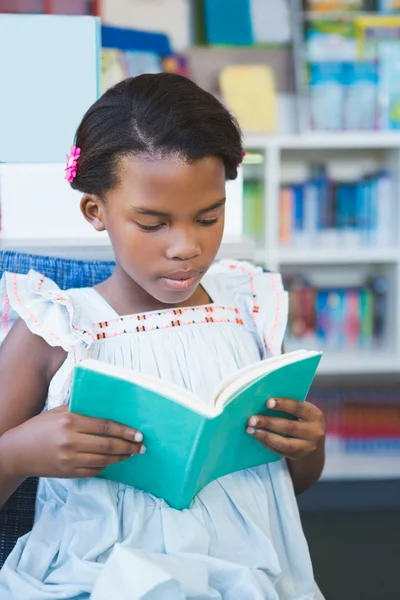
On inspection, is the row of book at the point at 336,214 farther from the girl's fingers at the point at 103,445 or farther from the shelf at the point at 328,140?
the girl's fingers at the point at 103,445

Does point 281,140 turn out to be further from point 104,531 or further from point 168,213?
point 104,531

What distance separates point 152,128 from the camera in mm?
1071

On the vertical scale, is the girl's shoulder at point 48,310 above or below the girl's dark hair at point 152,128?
below

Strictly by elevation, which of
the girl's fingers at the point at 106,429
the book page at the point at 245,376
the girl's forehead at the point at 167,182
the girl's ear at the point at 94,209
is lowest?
the girl's fingers at the point at 106,429

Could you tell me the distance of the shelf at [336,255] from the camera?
2.90m

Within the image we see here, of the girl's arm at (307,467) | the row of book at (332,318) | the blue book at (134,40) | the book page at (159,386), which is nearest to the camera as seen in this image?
the book page at (159,386)

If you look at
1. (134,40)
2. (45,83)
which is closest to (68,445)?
(45,83)

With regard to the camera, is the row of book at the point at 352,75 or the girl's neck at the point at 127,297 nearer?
the girl's neck at the point at 127,297

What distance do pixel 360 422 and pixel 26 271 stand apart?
2012 millimetres

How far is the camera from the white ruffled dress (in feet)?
3.12

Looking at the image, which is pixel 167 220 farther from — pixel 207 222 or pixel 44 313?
pixel 44 313

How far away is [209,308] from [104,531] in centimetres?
39

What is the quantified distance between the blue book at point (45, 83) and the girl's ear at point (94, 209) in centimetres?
35

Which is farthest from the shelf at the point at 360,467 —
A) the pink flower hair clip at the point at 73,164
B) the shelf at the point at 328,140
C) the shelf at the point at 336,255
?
the pink flower hair clip at the point at 73,164
